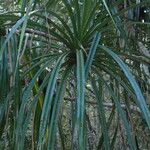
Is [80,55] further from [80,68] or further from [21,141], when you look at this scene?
[21,141]

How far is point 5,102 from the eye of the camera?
1168 mm

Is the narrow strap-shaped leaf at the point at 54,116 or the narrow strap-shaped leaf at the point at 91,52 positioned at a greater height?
the narrow strap-shaped leaf at the point at 91,52

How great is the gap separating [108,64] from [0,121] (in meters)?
0.40

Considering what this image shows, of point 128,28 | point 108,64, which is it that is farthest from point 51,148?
point 128,28

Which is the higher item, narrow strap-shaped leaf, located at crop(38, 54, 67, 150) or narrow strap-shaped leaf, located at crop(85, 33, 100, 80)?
narrow strap-shaped leaf, located at crop(85, 33, 100, 80)

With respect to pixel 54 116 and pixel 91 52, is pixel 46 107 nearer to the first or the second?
pixel 54 116

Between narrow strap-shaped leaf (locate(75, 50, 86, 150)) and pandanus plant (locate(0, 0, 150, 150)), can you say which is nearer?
narrow strap-shaped leaf (locate(75, 50, 86, 150))

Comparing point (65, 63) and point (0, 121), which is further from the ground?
point (65, 63)

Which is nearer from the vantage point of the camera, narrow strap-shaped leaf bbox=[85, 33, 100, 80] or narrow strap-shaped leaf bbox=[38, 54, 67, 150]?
narrow strap-shaped leaf bbox=[38, 54, 67, 150]

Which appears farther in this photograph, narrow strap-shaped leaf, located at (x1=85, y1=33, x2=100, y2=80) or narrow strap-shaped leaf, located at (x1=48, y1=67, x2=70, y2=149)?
narrow strap-shaped leaf, located at (x1=85, y1=33, x2=100, y2=80)

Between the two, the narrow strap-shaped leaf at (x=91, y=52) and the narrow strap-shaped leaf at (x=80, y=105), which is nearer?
the narrow strap-shaped leaf at (x=80, y=105)

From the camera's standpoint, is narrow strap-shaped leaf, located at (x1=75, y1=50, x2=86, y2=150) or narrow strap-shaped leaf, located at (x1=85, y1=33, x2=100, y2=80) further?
narrow strap-shaped leaf, located at (x1=85, y1=33, x2=100, y2=80)

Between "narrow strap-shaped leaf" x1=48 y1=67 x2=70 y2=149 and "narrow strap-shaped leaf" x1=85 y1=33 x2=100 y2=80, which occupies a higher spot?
"narrow strap-shaped leaf" x1=85 y1=33 x2=100 y2=80

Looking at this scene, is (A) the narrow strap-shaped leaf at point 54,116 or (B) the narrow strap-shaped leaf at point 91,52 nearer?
(A) the narrow strap-shaped leaf at point 54,116
